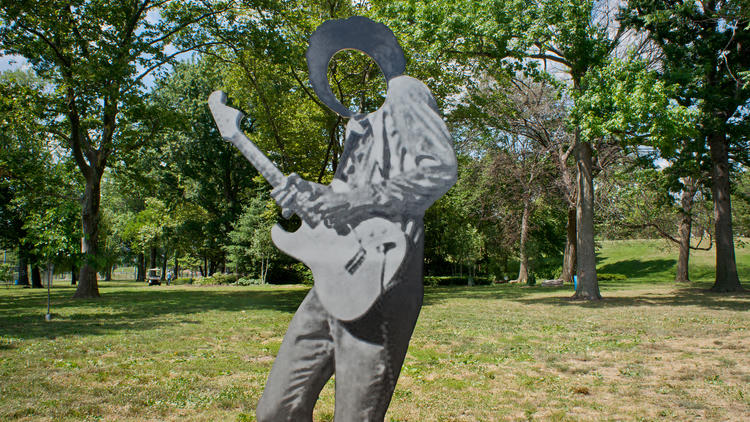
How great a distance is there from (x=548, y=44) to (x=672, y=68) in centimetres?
442

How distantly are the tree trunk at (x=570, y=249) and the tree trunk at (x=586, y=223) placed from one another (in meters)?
10.5

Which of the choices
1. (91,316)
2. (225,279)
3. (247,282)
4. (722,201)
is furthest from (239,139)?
(225,279)

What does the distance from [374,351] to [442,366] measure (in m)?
5.52

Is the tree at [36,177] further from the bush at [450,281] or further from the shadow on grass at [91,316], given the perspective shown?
the bush at [450,281]

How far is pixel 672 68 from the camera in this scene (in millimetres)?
17219

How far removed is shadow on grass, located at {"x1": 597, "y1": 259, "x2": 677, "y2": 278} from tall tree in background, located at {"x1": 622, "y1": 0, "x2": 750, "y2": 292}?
22.0 metres

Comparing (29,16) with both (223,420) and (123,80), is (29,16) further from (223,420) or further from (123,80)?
(223,420)

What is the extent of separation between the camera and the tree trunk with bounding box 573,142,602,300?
18578mm

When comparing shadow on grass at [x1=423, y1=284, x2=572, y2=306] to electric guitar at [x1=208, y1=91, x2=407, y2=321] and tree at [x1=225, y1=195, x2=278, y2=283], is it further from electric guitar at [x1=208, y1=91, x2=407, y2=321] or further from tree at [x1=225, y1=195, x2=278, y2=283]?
electric guitar at [x1=208, y1=91, x2=407, y2=321]

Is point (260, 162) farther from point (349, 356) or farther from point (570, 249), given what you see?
point (570, 249)

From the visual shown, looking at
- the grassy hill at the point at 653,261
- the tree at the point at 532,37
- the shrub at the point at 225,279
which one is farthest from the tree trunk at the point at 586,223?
the shrub at the point at 225,279

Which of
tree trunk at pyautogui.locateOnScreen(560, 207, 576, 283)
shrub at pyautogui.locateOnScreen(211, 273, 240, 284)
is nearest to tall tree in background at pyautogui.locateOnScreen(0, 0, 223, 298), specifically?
shrub at pyautogui.locateOnScreen(211, 273, 240, 284)

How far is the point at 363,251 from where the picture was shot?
8.53 ft

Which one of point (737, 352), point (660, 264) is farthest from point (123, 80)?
point (660, 264)
